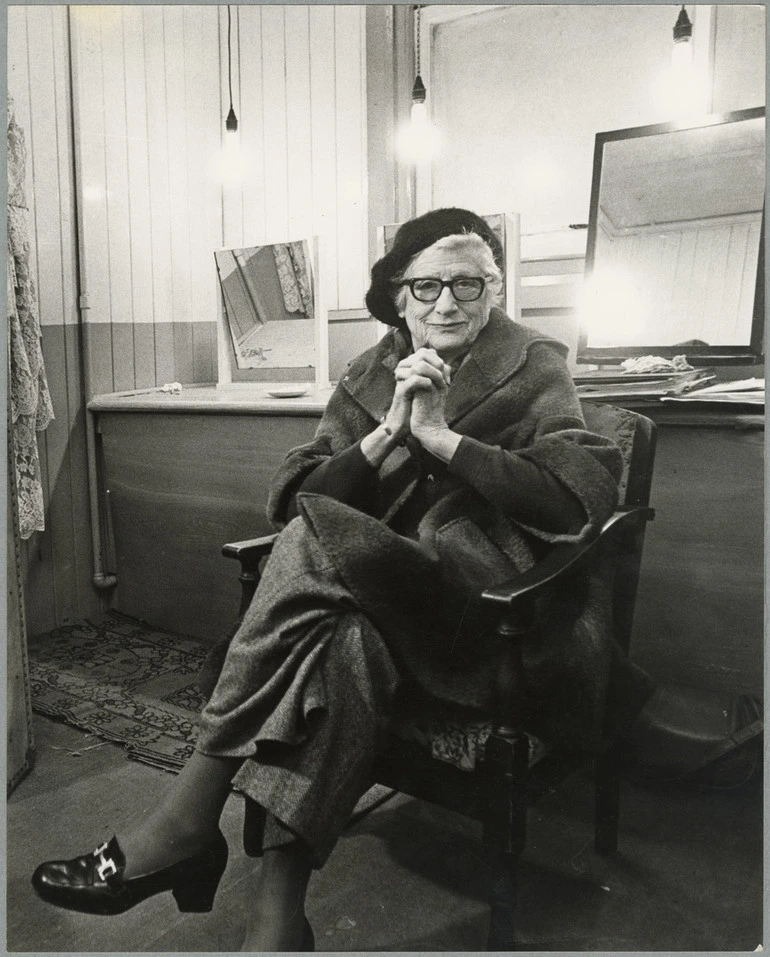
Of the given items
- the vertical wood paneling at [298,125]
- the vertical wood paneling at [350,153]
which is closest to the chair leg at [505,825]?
the vertical wood paneling at [298,125]

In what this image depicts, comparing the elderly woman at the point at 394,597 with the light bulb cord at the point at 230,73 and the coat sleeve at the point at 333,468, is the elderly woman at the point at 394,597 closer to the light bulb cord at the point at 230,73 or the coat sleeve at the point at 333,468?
the coat sleeve at the point at 333,468

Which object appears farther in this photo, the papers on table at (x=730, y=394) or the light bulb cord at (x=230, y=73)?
the light bulb cord at (x=230, y=73)

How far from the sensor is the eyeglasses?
1.65 meters

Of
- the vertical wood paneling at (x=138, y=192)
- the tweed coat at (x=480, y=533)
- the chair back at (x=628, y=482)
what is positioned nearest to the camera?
the tweed coat at (x=480, y=533)

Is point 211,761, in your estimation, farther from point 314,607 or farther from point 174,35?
point 174,35

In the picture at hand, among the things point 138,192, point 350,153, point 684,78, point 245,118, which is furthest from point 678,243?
point 138,192

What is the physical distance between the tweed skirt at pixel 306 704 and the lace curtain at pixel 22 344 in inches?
61.3

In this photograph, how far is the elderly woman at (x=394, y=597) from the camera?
54.5 inches

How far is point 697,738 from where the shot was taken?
1.88m

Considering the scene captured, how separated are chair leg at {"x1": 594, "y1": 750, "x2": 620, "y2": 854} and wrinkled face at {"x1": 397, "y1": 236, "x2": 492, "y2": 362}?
0.95m

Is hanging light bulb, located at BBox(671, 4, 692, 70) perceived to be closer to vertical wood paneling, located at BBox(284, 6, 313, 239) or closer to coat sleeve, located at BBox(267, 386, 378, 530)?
vertical wood paneling, located at BBox(284, 6, 313, 239)

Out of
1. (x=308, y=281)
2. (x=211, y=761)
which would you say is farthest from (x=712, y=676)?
(x=308, y=281)

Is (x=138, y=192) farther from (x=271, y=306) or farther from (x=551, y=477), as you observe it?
(x=551, y=477)

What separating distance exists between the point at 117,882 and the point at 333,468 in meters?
0.84
